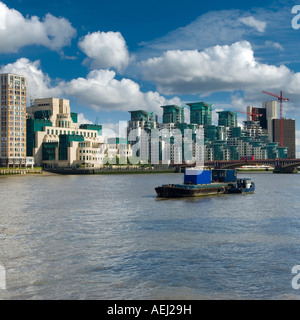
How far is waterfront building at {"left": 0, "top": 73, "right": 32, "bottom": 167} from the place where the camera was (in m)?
181

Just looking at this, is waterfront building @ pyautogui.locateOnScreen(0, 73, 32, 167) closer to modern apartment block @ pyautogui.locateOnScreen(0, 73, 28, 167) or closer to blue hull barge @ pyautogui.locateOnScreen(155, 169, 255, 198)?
modern apartment block @ pyautogui.locateOnScreen(0, 73, 28, 167)

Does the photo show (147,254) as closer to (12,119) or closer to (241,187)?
(241,187)

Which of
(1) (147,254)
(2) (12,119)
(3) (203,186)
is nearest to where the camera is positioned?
(1) (147,254)

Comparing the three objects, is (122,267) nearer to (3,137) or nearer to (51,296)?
(51,296)

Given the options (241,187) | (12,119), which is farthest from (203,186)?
(12,119)

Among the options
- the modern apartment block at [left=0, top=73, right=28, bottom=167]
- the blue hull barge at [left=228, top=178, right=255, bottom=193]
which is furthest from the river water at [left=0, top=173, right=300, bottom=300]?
the modern apartment block at [left=0, top=73, right=28, bottom=167]

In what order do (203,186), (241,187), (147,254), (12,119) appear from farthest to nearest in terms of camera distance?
(12,119), (241,187), (203,186), (147,254)

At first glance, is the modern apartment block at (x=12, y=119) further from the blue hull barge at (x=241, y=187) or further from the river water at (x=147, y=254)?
the river water at (x=147, y=254)

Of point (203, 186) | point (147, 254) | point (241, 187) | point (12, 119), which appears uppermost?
point (12, 119)

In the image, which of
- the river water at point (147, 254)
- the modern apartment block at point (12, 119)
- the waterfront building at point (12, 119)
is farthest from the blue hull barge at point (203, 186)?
the modern apartment block at point (12, 119)

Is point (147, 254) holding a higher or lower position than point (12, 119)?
lower

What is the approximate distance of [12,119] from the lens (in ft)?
604

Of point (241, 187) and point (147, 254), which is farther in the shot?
point (241, 187)

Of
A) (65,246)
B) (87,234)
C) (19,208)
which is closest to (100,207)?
(19,208)
